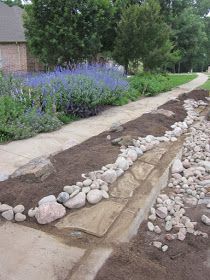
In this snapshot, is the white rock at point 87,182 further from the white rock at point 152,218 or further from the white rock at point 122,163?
the white rock at point 152,218

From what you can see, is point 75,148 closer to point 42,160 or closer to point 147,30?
point 42,160

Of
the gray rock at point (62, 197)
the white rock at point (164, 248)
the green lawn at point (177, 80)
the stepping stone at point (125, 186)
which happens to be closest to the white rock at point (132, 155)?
the stepping stone at point (125, 186)

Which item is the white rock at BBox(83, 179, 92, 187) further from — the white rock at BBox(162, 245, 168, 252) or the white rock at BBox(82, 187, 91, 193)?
the white rock at BBox(162, 245, 168, 252)

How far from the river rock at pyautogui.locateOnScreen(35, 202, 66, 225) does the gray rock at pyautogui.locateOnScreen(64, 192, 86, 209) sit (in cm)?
9

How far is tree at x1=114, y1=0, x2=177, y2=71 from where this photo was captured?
12344mm

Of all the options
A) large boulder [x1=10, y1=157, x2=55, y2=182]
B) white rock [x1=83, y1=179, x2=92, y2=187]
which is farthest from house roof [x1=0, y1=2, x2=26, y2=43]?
white rock [x1=83, y1=179, x2=92, y2=187]

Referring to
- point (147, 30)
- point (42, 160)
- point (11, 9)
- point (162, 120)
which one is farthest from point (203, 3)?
point (42, 160)

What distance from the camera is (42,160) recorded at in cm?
403

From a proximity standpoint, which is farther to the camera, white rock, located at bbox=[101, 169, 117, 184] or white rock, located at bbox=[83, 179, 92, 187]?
white rock, located at bbox=[101, 169, 117, 184]

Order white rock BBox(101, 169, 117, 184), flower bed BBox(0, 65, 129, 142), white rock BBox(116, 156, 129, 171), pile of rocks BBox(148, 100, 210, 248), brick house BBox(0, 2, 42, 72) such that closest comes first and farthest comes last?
pile of rocks BBox(148, 100, 210, 248) → white rock BBox(101, 169, 117, 184) → white rock BBox(116, 156, 129, 171) → flower bed BBox(0, 65, 129, 142) → brick house BBox(0, 2, 42, 72)

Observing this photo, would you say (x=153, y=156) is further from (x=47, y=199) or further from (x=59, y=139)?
(x=47, y=199)

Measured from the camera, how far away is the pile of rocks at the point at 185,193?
351cm

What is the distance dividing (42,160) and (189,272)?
203cm

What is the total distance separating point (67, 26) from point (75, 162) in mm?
8732
